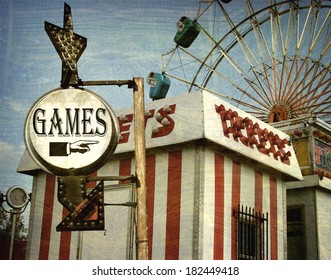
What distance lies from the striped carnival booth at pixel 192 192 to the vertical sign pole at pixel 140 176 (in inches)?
55.7

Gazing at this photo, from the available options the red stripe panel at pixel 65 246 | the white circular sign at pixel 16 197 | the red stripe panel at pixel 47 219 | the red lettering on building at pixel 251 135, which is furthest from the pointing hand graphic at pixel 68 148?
the red stripe panel at pixel 47 219

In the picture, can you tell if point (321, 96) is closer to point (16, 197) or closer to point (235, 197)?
point (235, 197)

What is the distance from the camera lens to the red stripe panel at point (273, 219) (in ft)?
17.7

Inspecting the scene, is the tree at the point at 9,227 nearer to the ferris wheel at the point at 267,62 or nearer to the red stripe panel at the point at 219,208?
the red stripe panel at the point at 219,208

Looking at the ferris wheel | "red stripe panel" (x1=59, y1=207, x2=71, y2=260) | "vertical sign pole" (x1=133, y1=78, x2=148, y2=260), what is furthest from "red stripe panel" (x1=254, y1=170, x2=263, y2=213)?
the ferris wheel

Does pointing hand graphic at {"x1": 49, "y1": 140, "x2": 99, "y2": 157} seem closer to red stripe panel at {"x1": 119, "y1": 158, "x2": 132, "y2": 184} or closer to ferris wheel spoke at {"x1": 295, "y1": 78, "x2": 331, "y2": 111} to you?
red stripe panel at {"x1": 119, "y1": 158, "x2": 132, "y2": 184}

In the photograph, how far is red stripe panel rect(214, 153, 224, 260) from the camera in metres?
4.70

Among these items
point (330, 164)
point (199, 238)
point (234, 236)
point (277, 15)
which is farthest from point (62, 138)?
point (277, 15)

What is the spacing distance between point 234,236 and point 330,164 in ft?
7.94

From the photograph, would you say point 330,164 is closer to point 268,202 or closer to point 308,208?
point 308,208

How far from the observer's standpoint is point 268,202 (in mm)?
5453

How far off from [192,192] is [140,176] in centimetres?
162

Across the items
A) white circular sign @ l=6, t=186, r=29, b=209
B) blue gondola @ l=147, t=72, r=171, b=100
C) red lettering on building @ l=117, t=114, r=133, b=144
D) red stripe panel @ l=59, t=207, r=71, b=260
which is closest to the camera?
white circular sign @ l=6, t=186, r=29, b=209

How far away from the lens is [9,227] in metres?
5.00
